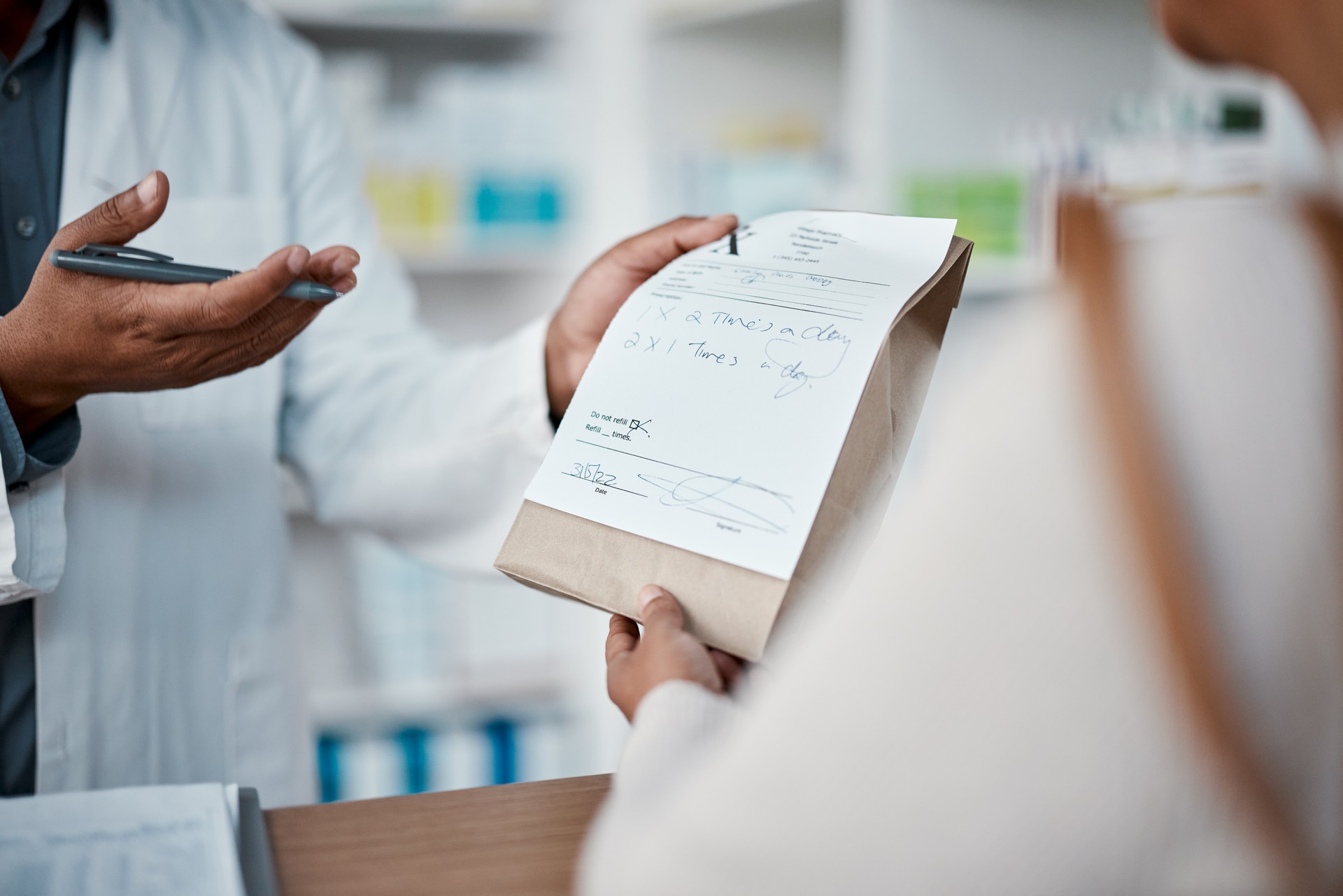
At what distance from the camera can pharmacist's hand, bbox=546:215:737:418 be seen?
31.7 inches

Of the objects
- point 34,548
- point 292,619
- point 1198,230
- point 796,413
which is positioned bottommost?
point 292,619

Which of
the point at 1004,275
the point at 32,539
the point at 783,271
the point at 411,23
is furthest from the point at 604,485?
the point at 411,23

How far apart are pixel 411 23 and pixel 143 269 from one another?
4.53 feet

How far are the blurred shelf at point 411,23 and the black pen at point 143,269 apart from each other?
131 centimetres

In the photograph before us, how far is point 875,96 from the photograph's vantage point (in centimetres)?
157

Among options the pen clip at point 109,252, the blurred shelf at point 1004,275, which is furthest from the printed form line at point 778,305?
the blurred shelf at point 1004,275

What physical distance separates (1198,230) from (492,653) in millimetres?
2006

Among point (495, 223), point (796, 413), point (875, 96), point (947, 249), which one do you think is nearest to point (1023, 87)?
point (875, 96)

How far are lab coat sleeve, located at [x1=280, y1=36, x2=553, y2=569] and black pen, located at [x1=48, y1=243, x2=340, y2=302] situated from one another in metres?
0.30

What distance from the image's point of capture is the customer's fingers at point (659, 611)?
0.58 meters

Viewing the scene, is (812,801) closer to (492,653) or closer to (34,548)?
(34,548)

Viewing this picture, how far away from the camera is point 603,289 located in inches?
34.9

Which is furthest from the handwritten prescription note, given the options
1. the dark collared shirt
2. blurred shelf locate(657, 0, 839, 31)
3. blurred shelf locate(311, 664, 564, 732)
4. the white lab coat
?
blurred shelf locate(311, 664, 564, 732)

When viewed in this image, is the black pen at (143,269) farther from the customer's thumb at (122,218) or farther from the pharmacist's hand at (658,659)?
the pharmacist's hand at (658,659)
